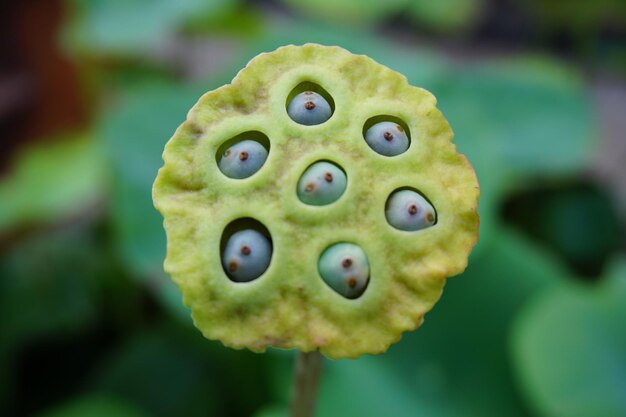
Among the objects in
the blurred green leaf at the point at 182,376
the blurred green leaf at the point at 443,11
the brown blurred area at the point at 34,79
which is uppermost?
the blurred green leaf at the point at 443,11

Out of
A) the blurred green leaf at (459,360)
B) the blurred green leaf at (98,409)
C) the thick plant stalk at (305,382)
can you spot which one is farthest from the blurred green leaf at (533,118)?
the thick plant stalk at (305,382)

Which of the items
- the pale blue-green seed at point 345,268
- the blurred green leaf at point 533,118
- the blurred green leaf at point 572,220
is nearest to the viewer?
the pale blue-green seed at point 345,268

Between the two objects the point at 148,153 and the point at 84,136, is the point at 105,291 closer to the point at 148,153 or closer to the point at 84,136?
the point at 148,153

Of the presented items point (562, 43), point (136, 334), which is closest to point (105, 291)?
point (136, 334)

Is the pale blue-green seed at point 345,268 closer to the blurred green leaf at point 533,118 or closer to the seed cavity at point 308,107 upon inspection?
the seed cavity at point 308,107

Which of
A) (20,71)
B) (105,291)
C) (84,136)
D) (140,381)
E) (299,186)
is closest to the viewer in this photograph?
(299,186)

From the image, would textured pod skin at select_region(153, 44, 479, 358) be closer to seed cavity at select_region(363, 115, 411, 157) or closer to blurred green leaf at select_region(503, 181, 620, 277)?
seed cavity at select_region(363, 115, 411, 157)

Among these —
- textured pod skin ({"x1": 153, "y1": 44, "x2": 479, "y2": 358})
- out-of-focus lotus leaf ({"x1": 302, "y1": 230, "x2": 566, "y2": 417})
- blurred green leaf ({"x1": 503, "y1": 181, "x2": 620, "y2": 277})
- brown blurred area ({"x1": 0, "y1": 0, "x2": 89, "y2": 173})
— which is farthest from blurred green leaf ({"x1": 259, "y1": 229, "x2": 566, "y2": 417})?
brown blurred area ({"x1": 0, "y1": 0, "x2": 89, "y2": 173})

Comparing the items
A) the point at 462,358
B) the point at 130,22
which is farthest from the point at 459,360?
the point at 130,22
